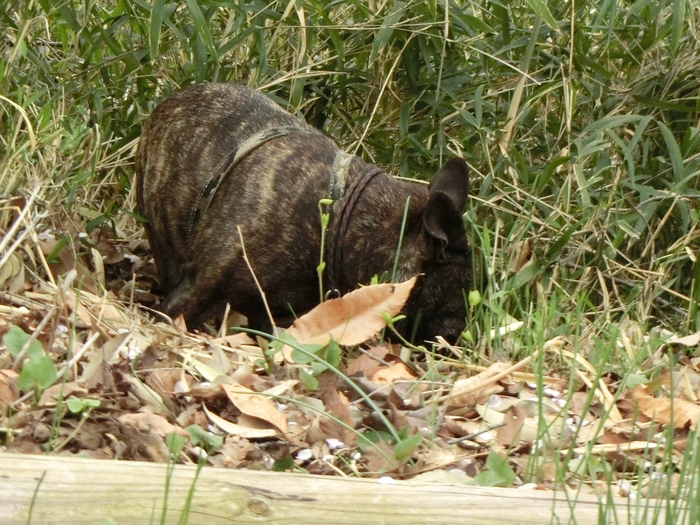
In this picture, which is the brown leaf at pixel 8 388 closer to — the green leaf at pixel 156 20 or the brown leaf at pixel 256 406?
the brown leaf at pixel 256 406

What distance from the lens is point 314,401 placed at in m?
2.90

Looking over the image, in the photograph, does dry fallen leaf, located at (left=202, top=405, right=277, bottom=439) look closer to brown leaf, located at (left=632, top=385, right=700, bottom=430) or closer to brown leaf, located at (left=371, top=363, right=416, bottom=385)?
brown leaf, located at (left=371, top=363, right=416, bottom=385)

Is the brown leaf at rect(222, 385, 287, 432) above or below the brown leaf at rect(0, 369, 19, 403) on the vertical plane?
below

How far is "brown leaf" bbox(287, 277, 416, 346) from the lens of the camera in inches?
130

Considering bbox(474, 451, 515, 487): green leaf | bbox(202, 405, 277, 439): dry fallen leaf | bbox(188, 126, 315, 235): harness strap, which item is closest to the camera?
bbox(474, 451, 515, 487): green leaf

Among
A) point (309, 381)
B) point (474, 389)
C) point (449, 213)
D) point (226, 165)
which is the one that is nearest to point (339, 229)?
point (449, 213)

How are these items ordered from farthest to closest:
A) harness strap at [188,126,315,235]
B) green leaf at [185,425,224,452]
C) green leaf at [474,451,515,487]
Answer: harness strap at [188,126,315,235] → green leaf at [185,425,224,452] → green leaf at [474,451,515,487]

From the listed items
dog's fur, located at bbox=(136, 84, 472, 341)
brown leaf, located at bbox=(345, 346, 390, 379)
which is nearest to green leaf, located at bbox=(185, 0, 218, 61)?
dog's fur, located at bbox=(136, 84, 472, 341)

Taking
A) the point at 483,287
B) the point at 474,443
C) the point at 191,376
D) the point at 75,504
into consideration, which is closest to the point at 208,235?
the point at 483,287

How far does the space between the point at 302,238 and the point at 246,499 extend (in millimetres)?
2574

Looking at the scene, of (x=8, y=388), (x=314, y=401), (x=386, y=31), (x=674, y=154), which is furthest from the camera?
(x=386, y=31)

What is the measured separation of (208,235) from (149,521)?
9.21 ft

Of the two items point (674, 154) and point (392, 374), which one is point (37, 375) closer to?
point (392, 374)

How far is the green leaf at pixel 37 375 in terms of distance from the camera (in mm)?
2545
